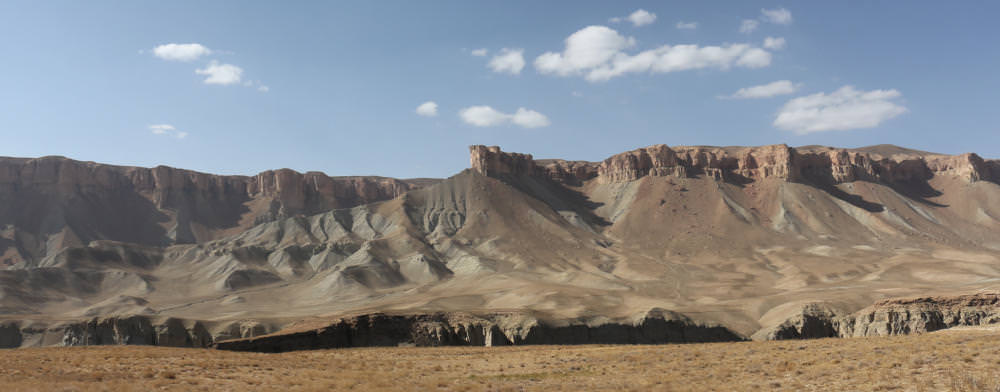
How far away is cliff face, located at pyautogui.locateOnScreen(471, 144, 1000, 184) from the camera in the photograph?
567 feet

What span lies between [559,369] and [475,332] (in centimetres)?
2467

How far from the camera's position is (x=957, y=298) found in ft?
181

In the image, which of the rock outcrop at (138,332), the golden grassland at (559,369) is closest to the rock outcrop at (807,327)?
the golden grassland at (559,369)

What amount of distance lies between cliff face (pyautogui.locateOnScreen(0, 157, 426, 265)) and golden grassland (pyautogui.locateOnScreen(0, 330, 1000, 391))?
5959 inches

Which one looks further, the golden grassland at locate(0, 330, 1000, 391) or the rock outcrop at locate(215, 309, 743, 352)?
the rock outcrop at locate(215, 309, 743, 352)

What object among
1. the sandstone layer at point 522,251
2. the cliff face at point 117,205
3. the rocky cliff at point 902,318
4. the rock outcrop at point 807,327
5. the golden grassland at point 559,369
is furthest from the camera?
the cliff face at point 117,205

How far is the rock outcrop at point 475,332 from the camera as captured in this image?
38.9 metres

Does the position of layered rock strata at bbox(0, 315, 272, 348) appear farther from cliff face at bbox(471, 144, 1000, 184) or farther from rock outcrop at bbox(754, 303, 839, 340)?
cliff face at bbox(471, 144, 1000, 184)

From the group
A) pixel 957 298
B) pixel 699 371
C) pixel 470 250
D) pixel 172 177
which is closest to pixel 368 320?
pixel 699 371

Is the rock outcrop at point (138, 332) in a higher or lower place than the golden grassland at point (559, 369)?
lower

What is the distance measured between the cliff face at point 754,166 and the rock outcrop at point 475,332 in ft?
376

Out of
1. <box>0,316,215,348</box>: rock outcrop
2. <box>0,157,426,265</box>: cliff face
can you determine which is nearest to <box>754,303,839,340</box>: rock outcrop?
<box>0,316,215,348</box>: rock outcrop

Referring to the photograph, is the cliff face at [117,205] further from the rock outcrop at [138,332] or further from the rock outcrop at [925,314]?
the rock outcrop at [925,314]

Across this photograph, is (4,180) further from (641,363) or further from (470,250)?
(641,363)
